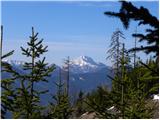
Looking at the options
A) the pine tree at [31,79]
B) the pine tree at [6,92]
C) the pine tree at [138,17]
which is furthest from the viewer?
the pine tree at [31,79]

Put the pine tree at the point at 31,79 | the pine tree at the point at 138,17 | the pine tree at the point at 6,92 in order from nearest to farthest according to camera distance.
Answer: the pine tree at the point at 138,17
the pine tree at the point at 6,92
the pine tree at the point at 31,79

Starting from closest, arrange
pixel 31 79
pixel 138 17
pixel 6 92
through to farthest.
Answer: pixel 138 17 < pixel 6 92 < pixel 31 79

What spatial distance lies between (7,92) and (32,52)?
1.91 metres

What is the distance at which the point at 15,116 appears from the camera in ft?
37.2

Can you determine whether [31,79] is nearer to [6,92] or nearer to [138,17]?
[6,92]

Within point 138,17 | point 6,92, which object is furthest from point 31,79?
point 138,17

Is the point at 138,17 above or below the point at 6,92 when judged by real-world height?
above

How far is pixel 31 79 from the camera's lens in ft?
37.6

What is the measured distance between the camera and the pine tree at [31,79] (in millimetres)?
11094

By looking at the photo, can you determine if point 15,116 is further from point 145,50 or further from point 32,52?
point 145,50

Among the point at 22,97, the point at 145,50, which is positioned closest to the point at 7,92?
the point at 22,97

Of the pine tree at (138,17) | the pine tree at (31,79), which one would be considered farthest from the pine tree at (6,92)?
the pine tree at (138,17)

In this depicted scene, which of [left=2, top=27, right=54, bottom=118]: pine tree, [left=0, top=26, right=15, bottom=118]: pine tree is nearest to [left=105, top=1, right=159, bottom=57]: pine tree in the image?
[left=0, top=26, right=15, bottom=118]: pine tree

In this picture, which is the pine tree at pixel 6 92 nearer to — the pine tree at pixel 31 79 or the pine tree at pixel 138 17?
the pine tree at pixel 31 79
